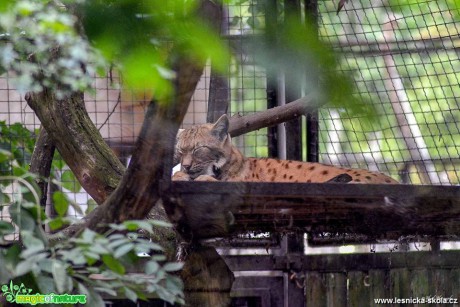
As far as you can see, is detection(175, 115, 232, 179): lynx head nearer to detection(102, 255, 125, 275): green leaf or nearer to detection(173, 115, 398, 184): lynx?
detection(173, 115, 398, 184): lynx

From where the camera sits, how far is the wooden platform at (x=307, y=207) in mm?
3256

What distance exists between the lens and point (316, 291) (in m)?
5.30

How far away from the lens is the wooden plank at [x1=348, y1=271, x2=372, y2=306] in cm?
526

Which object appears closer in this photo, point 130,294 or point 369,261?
point 130,294

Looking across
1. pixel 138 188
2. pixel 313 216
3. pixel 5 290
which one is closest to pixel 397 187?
pixel 313 216

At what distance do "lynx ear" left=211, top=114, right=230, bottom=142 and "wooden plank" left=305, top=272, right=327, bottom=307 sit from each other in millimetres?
1170

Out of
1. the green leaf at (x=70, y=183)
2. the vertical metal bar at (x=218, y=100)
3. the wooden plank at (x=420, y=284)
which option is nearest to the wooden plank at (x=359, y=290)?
the wooden plank at (x=420, y=284)

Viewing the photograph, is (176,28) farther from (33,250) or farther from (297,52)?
(33,250)

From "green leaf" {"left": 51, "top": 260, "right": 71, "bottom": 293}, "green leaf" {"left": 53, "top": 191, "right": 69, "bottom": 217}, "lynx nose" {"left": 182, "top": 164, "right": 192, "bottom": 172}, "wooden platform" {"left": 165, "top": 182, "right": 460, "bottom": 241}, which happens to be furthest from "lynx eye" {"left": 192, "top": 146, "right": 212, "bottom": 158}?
"green leaf" {"left": 51, "top": 260, "right": 71, "bottom": 293}

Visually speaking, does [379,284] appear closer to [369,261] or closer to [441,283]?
[369,261]

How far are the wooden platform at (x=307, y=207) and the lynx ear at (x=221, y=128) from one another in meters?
1.77

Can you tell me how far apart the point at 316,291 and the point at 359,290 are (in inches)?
10.5

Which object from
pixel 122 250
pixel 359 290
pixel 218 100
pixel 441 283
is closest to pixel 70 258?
pixel 122 250

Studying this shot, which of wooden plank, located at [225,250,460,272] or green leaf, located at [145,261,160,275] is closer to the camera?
green leaf, located at [145,261,160,275]
